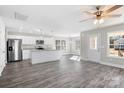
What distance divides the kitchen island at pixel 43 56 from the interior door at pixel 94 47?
2.51 metres

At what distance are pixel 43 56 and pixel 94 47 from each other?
3.69 metres

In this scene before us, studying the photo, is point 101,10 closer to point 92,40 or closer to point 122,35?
point 122,35

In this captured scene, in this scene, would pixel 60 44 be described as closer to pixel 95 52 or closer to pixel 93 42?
pixel 93 42

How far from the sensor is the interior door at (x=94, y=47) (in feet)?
19.7

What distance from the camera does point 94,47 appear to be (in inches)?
251

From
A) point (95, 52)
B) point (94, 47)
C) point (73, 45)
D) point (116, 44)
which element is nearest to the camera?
point (116, 44)

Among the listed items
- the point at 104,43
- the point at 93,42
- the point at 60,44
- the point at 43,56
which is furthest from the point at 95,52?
the point at 60,44

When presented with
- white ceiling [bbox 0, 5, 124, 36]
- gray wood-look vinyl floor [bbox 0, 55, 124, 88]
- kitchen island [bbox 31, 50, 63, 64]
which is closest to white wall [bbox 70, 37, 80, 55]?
kitchen island [bbox 31, 50, 63, 64]

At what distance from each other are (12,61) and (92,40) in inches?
239

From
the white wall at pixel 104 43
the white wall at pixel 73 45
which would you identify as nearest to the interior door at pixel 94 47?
the white wall at pixel 104 43

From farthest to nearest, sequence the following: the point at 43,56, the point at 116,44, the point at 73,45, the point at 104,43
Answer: the point at 73,45 < the point at 43,56 < the point at 104,43 < the point at 116,44
